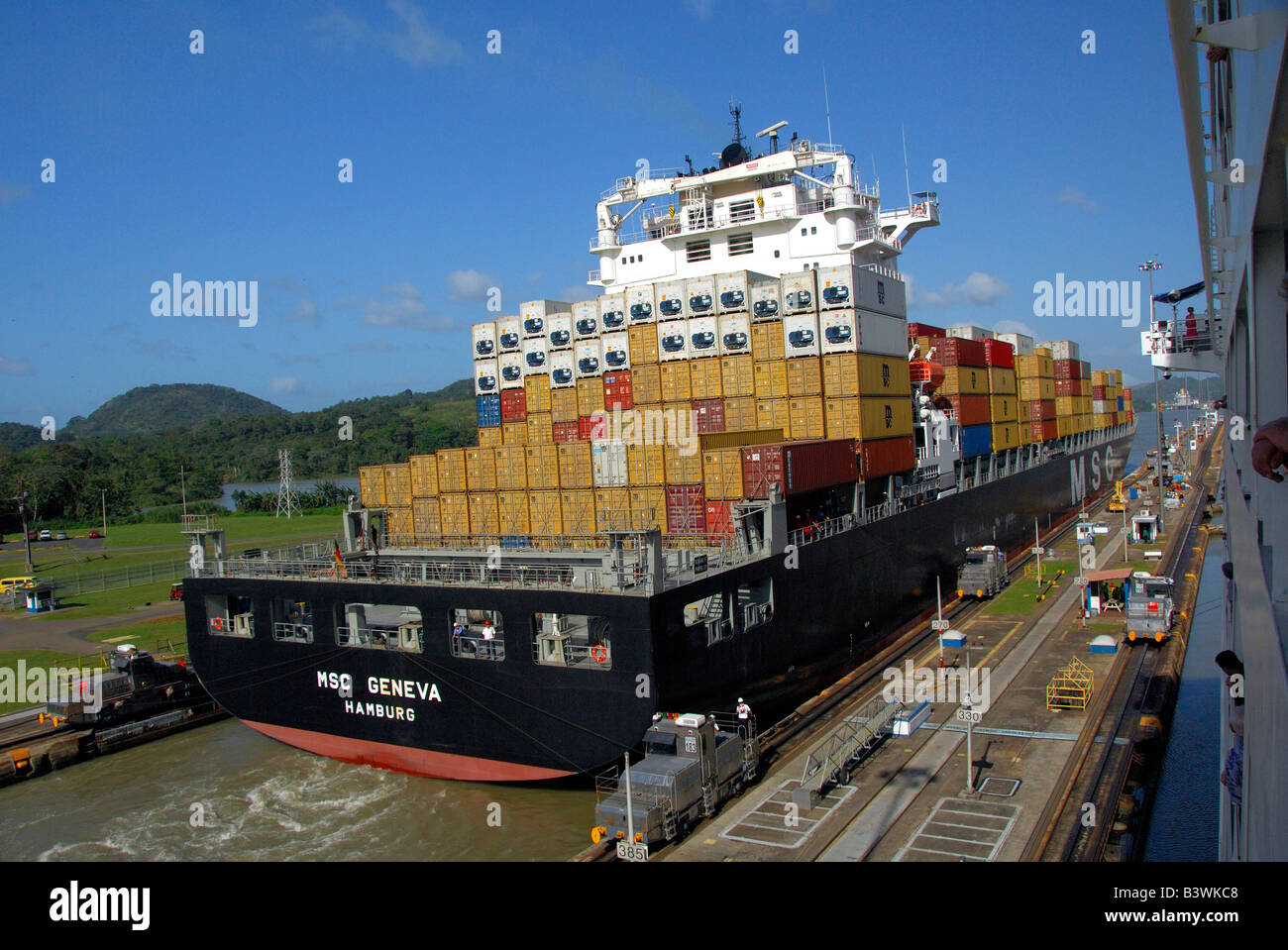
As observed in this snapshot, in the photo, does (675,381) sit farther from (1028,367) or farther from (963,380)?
(1028,367)

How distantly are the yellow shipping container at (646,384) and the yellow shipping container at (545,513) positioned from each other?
5.51 m

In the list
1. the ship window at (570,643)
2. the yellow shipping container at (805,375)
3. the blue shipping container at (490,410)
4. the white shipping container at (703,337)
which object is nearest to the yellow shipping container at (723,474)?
the ship window at (570,643)

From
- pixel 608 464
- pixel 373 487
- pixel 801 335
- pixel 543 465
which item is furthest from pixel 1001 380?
pixel 373 487

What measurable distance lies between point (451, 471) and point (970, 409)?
1107 inches

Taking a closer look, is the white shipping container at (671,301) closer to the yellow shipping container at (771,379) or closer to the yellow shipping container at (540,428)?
the yellow shipping container at (771,379)

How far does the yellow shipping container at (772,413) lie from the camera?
92.9ft

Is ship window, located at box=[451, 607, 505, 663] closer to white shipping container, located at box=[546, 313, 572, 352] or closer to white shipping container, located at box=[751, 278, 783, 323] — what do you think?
white shipping container, located at box=[546, 313, 572, 352]

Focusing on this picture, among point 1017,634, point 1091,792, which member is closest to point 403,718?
point 1091,792

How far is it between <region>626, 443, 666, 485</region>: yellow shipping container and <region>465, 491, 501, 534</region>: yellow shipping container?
480cm

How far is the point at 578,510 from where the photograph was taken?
2509 centimetres

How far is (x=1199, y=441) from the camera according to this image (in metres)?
134

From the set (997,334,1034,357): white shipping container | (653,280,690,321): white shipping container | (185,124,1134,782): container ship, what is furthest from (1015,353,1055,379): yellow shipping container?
(653,280,690,321): white shipping container

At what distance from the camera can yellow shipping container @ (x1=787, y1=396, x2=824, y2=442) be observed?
27891 millimetres

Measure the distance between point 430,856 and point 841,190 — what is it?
2827 cm
